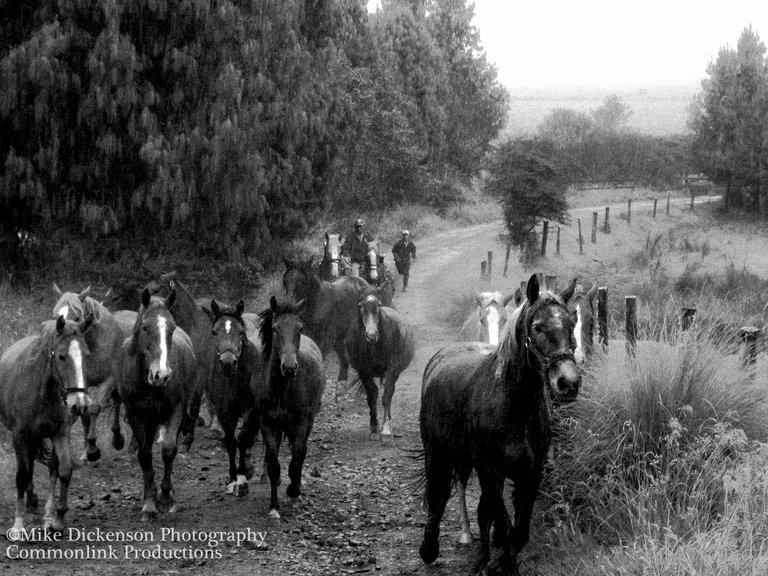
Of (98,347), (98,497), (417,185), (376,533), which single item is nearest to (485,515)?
(376,533)

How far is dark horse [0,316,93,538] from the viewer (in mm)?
7457

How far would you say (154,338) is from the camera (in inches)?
319

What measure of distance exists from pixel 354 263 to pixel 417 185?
18634 mm

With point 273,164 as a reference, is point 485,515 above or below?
below

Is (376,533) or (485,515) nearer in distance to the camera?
(485,515)

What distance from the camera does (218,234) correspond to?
683 inches

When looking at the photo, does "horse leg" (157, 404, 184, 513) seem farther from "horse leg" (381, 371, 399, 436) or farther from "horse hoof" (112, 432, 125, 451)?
"horse leg" (381, 371, 399, 436)

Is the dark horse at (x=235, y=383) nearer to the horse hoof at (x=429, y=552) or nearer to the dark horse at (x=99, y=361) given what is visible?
the dark horse at (x=99, y=361)

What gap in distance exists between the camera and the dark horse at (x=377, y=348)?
11.9 metres

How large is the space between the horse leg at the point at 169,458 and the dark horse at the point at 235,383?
678 millimetres

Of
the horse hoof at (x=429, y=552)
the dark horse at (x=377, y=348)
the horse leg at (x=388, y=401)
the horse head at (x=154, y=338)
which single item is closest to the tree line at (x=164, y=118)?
the dark horse at (x=377, y=348)

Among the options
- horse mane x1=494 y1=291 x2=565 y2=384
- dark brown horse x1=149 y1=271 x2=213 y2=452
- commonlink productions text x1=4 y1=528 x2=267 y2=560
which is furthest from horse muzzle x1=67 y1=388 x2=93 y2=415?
horse mane x1=494 y1=291 x2=565 y2=384

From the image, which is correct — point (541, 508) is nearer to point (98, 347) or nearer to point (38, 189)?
point (98, 347)

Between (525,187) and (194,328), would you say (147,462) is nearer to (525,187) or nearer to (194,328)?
(194,328)
